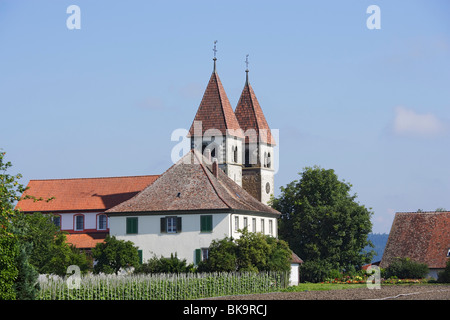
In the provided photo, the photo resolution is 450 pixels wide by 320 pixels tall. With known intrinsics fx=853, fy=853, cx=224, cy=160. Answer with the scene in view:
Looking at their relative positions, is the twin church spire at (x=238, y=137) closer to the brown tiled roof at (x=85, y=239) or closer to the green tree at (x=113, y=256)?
the brown tiled roof at (x=85, y=239)

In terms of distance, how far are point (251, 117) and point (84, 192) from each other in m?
24.4

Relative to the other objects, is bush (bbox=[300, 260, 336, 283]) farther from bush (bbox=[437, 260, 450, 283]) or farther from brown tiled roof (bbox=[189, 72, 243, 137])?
brown tiled roof (bbox=[189, 72, 243, 137])

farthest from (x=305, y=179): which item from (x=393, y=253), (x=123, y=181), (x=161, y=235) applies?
(x=161, y=235)

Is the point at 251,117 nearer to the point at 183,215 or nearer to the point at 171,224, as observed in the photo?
the point at 183,215

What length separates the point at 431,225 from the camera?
3327 inches

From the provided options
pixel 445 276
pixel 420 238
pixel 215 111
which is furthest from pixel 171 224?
pixel 420 238

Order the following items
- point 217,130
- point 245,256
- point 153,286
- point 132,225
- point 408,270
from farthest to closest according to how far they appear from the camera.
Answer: point 217,130, point 408,270, point 132,225, point 245,256, point 153,286

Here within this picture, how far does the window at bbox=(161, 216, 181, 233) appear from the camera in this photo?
65375 mm

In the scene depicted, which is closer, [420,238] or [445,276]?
[445,276]

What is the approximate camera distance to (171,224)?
6556 centimetres

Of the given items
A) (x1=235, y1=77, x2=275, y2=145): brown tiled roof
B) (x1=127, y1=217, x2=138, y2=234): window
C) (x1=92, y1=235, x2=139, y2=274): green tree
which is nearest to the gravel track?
(x1=92, y1=235, x2=139, y2=274): green tree

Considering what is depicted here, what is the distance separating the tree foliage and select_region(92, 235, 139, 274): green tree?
5911 mm
